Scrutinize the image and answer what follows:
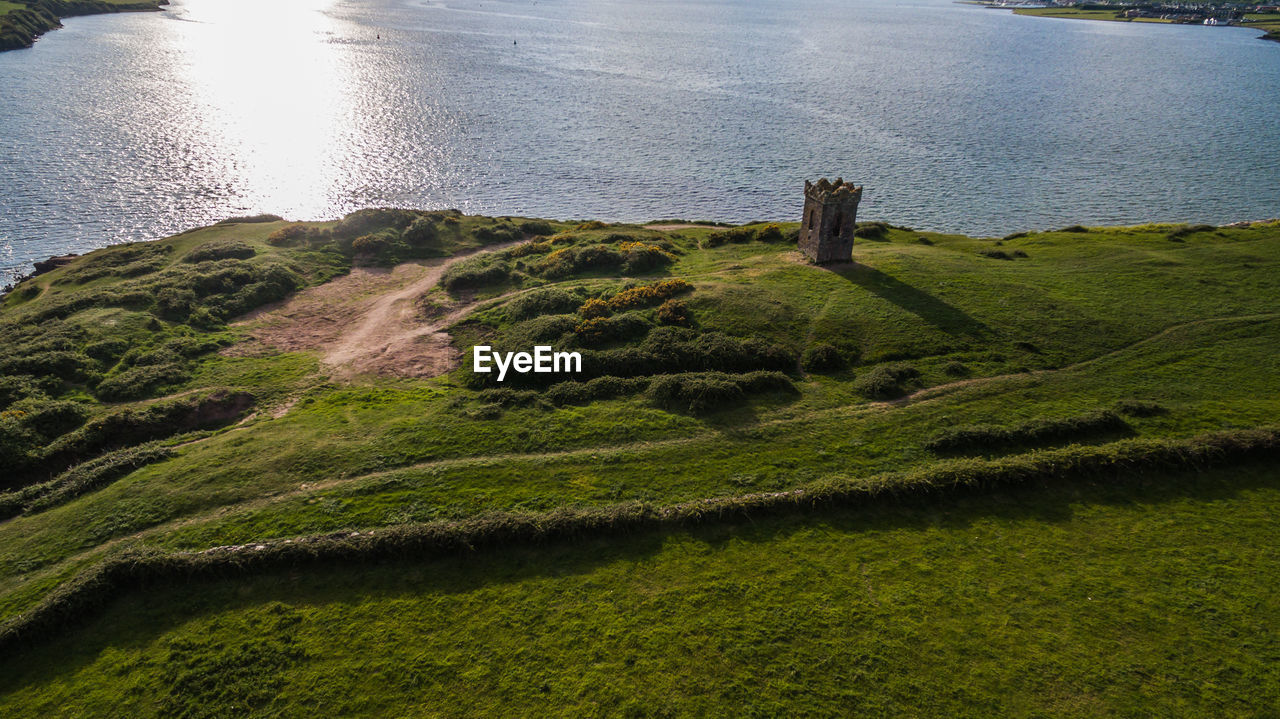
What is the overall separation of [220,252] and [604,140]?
77075 millimetres

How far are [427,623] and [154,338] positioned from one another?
35.5 meters

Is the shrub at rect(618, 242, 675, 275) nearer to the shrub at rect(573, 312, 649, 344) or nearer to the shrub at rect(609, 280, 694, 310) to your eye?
the shrub at rect(609, 280, 694, 310)

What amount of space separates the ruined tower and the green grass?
1061 inches

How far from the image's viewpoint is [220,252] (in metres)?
58.6

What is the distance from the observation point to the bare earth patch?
4269cm

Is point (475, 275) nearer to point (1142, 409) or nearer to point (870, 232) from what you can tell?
point (870, 232)

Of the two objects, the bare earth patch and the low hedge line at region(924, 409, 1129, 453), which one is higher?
the low hedge line at region(924, 409, 1129, 453)

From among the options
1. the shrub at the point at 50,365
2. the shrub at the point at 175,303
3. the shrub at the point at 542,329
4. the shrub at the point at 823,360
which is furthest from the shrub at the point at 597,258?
the shrub at the point at 50,365

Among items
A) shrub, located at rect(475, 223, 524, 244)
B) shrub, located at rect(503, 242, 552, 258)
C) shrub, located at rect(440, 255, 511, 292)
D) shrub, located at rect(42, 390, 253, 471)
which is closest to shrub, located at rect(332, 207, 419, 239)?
shrub, located at rect(475, 223, 524, 244)

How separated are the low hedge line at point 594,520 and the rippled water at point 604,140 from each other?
59.7 m

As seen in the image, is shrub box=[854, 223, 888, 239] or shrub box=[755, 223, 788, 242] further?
shrub box=[854, 223, 888, 239]

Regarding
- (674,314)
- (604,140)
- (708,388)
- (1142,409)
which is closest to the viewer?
(1142,409)

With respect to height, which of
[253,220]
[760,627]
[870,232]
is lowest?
[760,627]

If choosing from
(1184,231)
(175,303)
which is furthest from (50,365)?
(1184,231)
